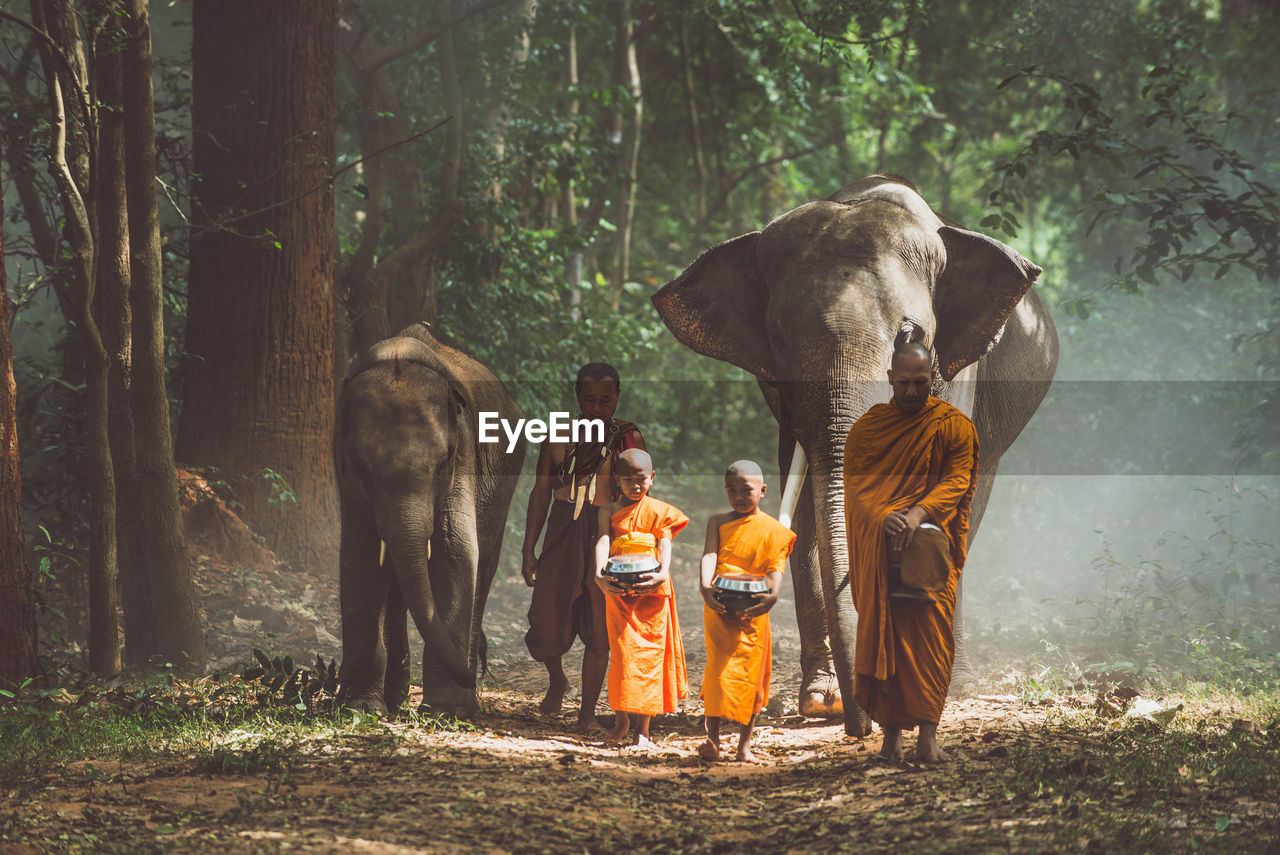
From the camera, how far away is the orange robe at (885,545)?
16.6 feet

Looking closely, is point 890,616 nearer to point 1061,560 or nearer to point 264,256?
point 264,256

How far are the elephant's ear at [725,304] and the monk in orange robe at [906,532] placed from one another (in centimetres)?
222

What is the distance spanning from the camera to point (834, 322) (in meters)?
6.25

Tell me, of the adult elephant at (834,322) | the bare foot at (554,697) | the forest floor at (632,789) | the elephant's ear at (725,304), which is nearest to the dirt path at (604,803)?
the forest floor at (632,789)

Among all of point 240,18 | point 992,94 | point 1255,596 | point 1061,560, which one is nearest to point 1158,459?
point 1061,560

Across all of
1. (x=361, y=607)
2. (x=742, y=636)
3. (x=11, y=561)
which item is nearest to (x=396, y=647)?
(x=361, y=607)

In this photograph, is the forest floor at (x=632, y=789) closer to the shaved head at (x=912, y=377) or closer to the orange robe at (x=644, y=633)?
the orange robe at (x=644, y=633)

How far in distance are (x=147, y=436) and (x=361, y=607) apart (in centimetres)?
195

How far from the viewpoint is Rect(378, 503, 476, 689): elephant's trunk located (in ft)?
19.1

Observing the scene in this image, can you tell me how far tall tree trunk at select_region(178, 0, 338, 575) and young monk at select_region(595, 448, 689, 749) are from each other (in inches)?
154

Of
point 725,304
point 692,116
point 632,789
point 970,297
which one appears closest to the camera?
point 632,789

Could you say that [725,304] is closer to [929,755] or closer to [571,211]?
[929,755]

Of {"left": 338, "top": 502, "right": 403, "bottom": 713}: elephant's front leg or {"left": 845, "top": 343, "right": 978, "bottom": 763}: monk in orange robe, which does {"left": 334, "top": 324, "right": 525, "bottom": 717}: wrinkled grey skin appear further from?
{"left": 845, "top": 343, "right": 978, "bottom": 763}: monk in orange robe

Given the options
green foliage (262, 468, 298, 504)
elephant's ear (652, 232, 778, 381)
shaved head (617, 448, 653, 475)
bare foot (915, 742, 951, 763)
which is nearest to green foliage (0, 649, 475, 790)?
shaved head (617, 448, 653, 475)
